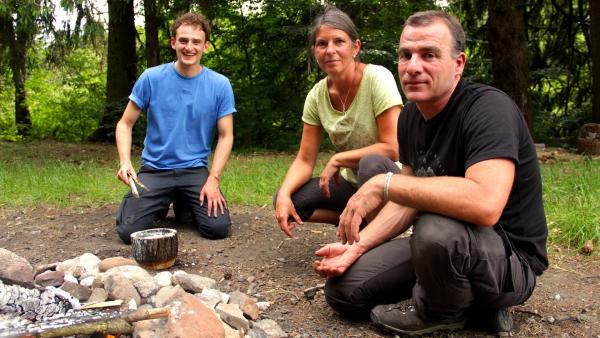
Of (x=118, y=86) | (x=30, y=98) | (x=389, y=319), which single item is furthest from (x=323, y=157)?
(x=30, y=98)

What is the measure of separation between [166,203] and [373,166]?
1.82 metres

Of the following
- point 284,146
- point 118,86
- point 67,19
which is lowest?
point 284,146

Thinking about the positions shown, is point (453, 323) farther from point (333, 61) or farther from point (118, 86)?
point (118, 86)

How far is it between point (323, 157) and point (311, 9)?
7.58 feet

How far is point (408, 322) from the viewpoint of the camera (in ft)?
7.61

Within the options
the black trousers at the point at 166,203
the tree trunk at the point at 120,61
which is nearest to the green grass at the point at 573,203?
the black trousers at the point at 166,203

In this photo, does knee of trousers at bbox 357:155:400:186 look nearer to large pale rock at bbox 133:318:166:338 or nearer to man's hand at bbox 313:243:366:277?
man's hand at bbox 313:243:366:277

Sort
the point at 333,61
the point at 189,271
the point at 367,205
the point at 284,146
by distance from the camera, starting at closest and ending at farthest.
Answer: the point at 367,205 → the point at 333,61 → the point at 189,271 → the point at 284,146

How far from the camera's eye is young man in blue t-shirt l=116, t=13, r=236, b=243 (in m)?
3.95

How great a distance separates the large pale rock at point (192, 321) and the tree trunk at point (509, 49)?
685 centimetres

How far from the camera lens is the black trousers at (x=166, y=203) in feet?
12.6

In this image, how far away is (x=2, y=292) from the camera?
7.43 feet

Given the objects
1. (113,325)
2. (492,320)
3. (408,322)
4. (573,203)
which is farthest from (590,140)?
(113,325)

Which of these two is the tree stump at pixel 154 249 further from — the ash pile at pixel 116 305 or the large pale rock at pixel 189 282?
the large pale rock at pixel 189 282
